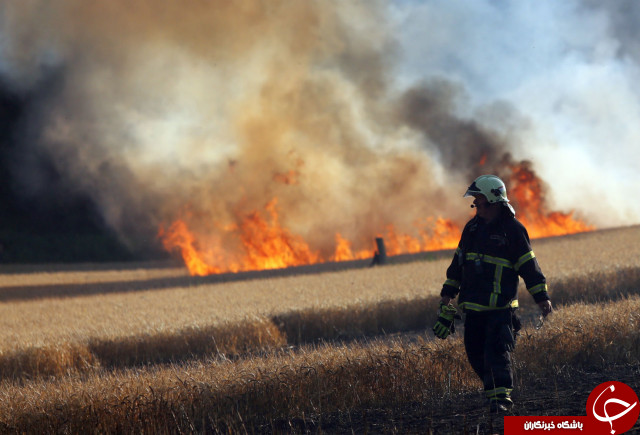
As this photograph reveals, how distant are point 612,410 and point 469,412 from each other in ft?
4.66

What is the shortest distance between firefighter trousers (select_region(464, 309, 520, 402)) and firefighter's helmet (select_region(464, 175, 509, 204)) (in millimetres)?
1163

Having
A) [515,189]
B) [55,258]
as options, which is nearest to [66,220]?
[55,258]

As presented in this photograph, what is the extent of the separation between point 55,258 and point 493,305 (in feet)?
269

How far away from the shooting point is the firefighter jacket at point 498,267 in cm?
669

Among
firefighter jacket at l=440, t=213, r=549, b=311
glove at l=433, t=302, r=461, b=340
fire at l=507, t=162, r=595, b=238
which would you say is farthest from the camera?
fire at l=507, t=162, r=595, b=238

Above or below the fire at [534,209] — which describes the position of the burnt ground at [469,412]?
below

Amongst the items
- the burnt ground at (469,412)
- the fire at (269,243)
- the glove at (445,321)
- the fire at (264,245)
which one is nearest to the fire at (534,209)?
the fire at (269,243)

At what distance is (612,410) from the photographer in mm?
5859

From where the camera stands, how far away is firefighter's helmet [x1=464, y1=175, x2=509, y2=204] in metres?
6.88

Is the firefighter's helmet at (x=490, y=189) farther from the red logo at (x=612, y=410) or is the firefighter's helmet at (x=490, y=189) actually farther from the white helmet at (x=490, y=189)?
the red logo at (x=612, y=410)

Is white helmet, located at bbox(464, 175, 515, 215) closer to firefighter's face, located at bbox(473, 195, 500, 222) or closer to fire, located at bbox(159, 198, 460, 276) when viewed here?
firefighter's face, located at bbox(473, 195, 500, 222)

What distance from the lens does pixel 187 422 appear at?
6961 mm

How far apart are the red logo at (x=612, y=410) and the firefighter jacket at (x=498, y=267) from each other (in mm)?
1062

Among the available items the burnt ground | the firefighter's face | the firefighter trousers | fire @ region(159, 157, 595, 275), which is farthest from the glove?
fire @ region(159, 157, 595, 275)
